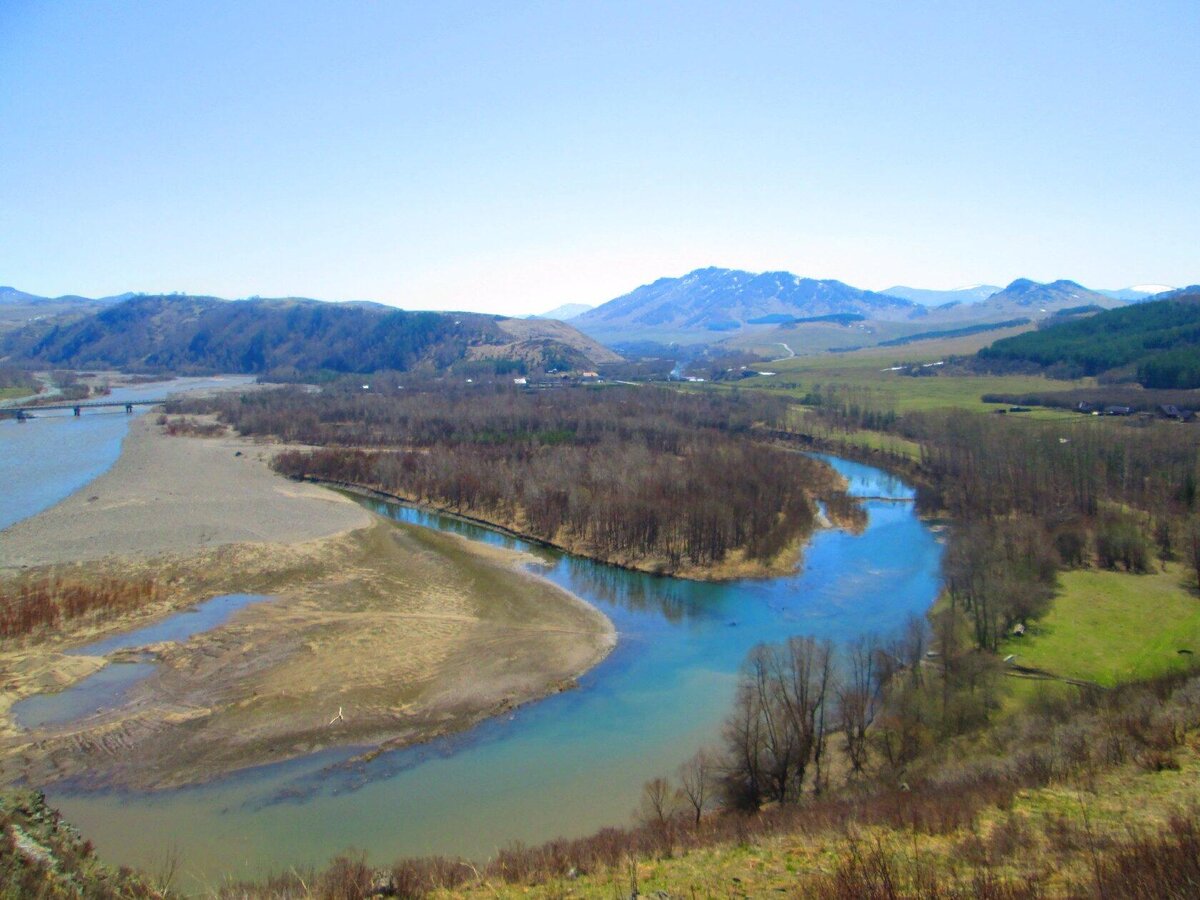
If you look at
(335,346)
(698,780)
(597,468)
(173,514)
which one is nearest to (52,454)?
(173,514)

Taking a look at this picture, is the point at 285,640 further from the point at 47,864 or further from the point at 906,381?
the point at 906,381

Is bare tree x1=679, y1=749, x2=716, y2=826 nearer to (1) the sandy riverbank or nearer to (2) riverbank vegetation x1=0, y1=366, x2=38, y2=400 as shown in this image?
(1) the sandy riverbank

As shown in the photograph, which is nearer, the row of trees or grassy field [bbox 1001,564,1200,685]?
the row of trees

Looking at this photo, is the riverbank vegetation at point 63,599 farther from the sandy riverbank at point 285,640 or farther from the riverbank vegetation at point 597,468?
the riverbank vegetation at point 597,468

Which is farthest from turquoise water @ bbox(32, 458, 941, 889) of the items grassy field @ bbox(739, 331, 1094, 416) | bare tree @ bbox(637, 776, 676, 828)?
grassy field @ bbox(739, 331, 1094, 416)

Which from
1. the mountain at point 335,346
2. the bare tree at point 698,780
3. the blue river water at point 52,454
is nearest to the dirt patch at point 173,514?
the blue river water at point 52,454
